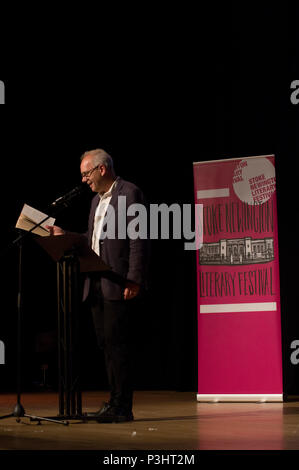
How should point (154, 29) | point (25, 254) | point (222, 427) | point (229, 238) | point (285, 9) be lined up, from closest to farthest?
point (222, 427)
point (229, 238)
point (285, 9)
point (154, 29)
point (25, 254)

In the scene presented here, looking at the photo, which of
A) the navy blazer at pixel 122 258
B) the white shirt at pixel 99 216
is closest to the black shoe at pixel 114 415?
the navy blazer at pixel 122 258

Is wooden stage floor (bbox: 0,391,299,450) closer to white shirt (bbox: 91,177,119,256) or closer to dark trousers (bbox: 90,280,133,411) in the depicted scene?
dark trousers (bbox: 90,280,133,411)

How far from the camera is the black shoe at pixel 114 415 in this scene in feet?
12.8

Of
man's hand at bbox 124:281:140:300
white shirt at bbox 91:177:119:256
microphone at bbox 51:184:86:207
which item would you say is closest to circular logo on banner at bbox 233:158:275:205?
white shirt at bbox 91:177:119:256

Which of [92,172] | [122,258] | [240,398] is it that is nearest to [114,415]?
[122,258]

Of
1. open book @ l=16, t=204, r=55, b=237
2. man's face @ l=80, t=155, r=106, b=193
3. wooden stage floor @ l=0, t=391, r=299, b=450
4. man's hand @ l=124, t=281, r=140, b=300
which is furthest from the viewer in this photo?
man's face @ l=80, t=155, r=106, b=193

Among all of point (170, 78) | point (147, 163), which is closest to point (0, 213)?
point (147, 163)

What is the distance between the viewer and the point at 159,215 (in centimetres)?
A: 679

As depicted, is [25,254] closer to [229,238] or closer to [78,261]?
[229,238]

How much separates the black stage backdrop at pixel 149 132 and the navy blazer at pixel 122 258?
2.50 meters

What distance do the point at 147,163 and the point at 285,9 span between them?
6.32 feet

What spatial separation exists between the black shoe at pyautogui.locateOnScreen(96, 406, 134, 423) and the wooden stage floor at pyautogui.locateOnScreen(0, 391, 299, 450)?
0.05m

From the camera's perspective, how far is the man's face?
157 inches
